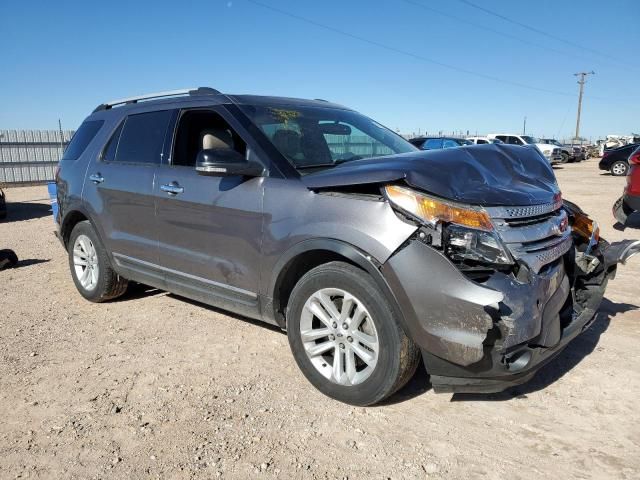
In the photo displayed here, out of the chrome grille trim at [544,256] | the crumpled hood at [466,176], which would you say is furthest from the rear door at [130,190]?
the chrome grille trim at [544,256]

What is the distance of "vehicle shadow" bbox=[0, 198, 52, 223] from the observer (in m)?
12.2

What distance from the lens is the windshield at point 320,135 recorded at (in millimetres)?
3697

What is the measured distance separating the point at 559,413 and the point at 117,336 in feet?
11.0

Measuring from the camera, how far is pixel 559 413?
3051mm

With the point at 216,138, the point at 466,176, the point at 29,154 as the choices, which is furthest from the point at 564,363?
the point at 29,154

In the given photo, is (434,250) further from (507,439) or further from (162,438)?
(162,438)

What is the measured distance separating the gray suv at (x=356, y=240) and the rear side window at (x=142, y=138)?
0.7 inches

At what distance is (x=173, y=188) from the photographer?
Result: 13.4ft

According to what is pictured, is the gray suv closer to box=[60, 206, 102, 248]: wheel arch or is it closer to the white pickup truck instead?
box=[60, 206, 102, 248]: wheel arch

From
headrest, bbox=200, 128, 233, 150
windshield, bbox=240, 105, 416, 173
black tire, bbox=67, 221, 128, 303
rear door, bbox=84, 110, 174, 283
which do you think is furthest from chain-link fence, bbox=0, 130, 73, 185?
windshield, bbox=240, 105, 416, 173

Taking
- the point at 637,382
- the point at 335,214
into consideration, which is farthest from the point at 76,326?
the point at 637,382

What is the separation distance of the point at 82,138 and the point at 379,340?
403cm

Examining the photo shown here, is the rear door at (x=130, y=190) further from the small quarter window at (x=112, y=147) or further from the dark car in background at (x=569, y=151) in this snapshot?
the dark car in background at (x=569, y=151)

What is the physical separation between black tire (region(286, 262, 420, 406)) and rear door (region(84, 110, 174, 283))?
180 centimetres
